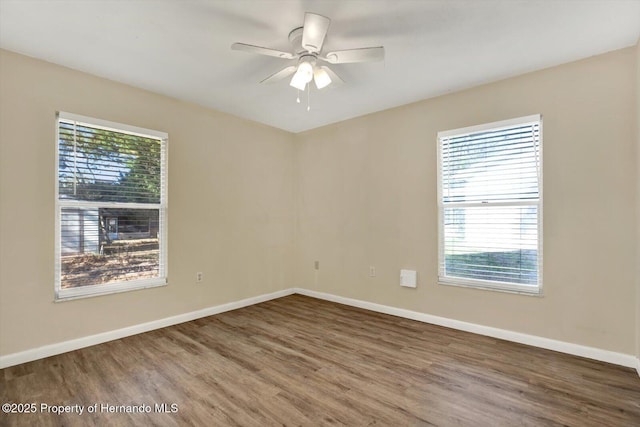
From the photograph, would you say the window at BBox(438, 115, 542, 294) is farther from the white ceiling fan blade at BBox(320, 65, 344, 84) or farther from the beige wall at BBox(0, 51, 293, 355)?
the beige wall at BBox(0, 51, 293, 355)

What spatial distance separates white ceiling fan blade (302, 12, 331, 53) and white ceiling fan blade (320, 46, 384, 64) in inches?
6.1

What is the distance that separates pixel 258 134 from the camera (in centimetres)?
465

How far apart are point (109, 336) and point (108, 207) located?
1.28 m

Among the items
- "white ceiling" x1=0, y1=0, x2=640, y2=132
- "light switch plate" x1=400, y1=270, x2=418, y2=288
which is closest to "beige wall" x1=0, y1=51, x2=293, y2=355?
"white ceiling" x1=0, y1=0, x2=640, y2=132

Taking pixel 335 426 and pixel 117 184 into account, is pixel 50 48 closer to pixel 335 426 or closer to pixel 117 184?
pixel 117 184

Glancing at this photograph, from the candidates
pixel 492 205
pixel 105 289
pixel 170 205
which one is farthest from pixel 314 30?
pixel 105 289

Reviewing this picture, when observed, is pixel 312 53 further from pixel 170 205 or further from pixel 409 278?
pixel 409 278

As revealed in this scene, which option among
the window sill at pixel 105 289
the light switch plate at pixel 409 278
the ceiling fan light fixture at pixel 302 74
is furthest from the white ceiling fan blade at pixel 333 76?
the window sill at pixel 105 289

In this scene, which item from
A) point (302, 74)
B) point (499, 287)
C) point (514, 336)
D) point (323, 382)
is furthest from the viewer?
point (499, 287)

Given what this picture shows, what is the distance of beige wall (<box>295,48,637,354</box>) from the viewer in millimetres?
2658

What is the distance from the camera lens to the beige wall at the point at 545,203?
105 inches

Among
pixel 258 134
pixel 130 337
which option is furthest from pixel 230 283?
pixel 258 134

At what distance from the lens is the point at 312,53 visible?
8.04ft

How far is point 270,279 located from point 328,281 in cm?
88
